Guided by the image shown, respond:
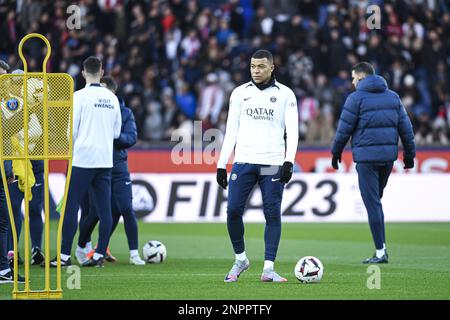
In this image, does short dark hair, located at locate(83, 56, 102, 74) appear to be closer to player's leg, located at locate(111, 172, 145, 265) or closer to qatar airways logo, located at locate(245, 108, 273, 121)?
player's leg, located at locate(111, 172, 145, 265)

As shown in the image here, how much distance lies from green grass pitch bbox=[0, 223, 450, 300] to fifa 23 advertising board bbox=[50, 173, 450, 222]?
38 cm

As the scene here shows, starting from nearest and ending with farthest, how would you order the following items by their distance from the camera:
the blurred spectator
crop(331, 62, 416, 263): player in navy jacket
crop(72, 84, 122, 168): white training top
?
crop(72, 84, 122, 168): white training top → crop(331, 62, 416, 263): player in navy jacket → the blurred spectator

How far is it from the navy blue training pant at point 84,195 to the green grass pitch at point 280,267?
522 mm

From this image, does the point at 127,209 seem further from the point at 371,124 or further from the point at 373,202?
the point at 371,124

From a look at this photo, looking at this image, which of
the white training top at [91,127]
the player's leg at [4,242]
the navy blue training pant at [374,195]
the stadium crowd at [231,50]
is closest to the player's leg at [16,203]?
the white training top at [91,127]

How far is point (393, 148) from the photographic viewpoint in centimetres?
1459

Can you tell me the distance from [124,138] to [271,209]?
325 cm

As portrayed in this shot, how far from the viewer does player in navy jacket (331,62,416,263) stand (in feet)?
47.5

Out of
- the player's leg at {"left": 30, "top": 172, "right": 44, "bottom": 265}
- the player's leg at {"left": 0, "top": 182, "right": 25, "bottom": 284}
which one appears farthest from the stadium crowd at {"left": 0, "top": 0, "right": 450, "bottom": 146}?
the player's leg at {"left": 0, "top": 182, "right": 25, "bottom": 284}

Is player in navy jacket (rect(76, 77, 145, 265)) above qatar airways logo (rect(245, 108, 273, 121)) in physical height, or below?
below

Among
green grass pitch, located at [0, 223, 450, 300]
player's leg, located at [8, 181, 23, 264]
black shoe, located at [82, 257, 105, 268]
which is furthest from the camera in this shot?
black shoe, located at [82, 257, 105, 268]

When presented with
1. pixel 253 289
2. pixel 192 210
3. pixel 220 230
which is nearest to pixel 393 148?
pixel 253 289

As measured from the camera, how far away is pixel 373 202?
47.5 ft

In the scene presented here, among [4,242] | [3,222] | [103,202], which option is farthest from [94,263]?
[3,222]
